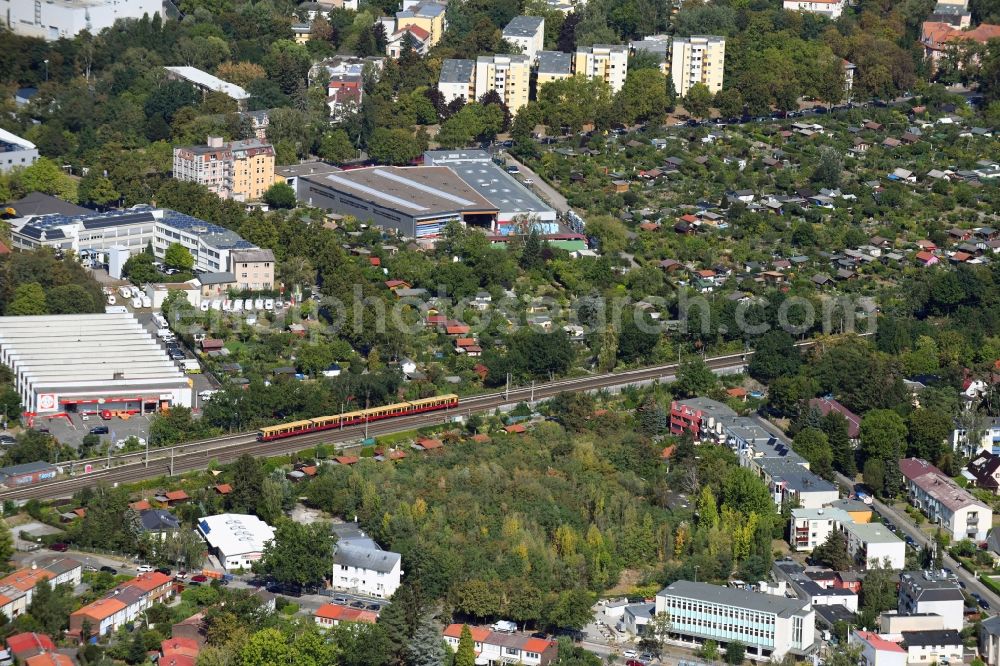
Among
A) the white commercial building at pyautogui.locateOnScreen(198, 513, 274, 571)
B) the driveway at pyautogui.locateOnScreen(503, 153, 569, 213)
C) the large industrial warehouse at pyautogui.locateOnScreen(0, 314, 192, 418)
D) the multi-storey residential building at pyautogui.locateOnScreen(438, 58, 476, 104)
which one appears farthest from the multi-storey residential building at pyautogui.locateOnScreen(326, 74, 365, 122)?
the white commercial building at pyautogui.locateOnScreen(198, 513, 274, 571)

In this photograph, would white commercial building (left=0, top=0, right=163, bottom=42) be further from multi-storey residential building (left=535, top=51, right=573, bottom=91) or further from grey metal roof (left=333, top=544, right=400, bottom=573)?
grey metal roof (left=333, top=544, right=400, bottom=573)

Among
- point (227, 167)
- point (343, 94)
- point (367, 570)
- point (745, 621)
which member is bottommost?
point (745, 621)

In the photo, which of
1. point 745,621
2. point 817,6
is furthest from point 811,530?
point 817,6

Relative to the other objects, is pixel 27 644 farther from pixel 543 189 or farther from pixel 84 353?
pixel 543 189

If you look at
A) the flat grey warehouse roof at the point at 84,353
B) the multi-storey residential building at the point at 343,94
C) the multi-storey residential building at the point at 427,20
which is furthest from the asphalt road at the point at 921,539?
the multi-storey residential building at the point at 427,20

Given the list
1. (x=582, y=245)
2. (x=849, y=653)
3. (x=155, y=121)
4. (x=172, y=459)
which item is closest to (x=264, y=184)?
(x=155, y=121)
